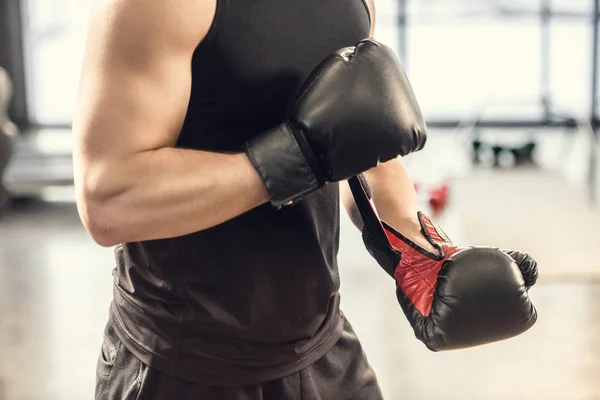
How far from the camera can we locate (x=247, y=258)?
1125 millimetres

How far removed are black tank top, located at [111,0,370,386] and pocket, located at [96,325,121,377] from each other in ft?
0.09

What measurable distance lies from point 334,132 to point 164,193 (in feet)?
0.70

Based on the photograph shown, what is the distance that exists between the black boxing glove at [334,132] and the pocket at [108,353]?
1.24ft

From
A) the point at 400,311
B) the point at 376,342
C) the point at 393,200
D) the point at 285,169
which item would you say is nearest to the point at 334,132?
the point at 285,169

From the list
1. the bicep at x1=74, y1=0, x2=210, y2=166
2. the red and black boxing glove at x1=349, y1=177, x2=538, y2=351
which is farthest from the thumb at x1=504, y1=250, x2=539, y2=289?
the bicep at x1=74, y1=0, x2=210, y2=166

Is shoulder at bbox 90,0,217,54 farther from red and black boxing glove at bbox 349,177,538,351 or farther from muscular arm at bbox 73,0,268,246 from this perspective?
red and black boxing glove at bbox 349,177,538,351

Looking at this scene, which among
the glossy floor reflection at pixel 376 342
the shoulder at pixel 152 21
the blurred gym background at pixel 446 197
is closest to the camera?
the shoulder at pixel 152 21

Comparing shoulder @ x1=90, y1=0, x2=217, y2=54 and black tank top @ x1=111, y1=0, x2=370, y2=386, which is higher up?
shoulder @ x1=90, y1=0, x2=217, y2=54

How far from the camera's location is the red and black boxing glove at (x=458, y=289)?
1.15m

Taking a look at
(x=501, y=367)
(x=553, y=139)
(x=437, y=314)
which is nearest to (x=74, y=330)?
(x=501, y=367)

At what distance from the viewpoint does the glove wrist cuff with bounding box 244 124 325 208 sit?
3.30ft

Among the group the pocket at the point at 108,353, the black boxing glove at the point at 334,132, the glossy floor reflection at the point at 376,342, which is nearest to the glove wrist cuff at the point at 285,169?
the black boxing glove at the point at 334,132

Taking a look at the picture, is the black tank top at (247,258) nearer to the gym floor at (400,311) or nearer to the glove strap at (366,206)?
the glove strap at (366,206)

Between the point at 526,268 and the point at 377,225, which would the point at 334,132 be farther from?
the point at 526,268
